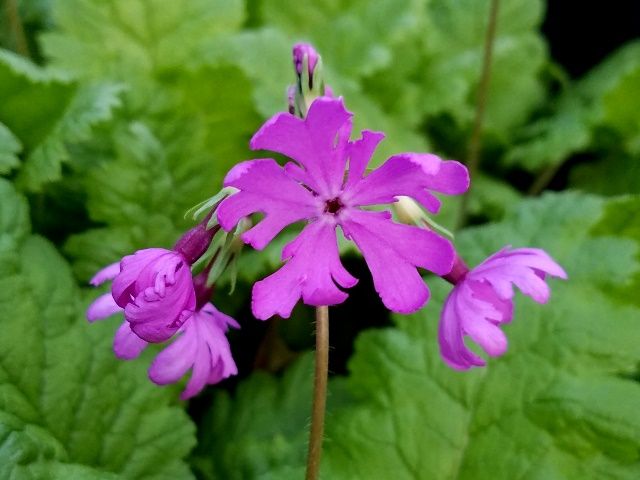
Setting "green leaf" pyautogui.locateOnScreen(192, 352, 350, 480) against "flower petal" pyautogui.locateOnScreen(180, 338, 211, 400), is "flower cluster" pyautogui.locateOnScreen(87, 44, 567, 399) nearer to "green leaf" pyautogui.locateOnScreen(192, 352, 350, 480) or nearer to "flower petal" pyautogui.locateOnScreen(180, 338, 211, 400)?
"flower petal" pyautogui.locateOnScreen(180, 338, 211, 400)

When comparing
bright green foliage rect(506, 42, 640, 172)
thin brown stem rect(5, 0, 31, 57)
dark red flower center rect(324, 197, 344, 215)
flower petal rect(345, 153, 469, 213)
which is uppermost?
bright green foliage rect(506, 42, 640, 172)

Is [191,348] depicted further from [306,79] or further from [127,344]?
[306,79]

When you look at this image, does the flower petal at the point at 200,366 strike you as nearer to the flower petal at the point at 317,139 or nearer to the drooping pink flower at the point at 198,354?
the drooping pink flower at the point at 198,354

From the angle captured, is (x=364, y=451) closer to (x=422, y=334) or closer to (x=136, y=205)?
(x=422, y=334)

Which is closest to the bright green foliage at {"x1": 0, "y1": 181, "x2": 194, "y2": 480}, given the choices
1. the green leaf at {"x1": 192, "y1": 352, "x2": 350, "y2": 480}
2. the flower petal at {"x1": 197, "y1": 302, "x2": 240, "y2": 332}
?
the green leaf at {"x1": 192, "y1": 352, "x2": 350, "y2": 480}

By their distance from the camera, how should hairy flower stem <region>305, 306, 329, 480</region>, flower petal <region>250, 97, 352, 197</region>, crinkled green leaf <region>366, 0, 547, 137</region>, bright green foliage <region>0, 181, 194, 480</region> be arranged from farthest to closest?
crinkled green leaf <region>366, 0, 547, 137</region> < bright green foliage <region>0, 181, 194, 480</region> < hairy flower stem <region>305, 306, 329, 480</region> < flower petal <region>250, 97, 352, 197</region>

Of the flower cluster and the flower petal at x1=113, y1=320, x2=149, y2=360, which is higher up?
the flower cluster

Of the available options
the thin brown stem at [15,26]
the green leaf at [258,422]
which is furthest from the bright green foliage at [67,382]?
the thin brown stem at [15,26]
